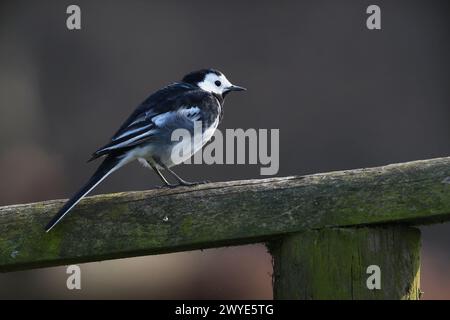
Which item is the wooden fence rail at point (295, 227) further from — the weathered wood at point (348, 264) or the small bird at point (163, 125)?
the small bird at point (163, 125)

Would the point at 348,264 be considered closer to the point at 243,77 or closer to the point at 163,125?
the point at 163,125

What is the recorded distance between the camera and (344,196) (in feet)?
10.1

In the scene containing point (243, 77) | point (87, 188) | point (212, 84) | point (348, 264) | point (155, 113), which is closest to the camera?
point (348, 264)

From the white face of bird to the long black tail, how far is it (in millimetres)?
1544

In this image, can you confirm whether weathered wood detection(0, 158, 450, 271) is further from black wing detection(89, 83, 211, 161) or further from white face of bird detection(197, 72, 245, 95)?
white face of bird detection(197, 72, 245, 95)

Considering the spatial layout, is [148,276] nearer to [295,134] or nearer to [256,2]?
[295,134]

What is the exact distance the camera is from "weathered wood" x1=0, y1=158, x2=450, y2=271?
302 cm

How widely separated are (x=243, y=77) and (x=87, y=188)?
7313 millimetres

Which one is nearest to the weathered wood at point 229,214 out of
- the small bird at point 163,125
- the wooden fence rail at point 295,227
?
the wooden fence rail at point 295,227

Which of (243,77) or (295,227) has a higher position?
(243,77)

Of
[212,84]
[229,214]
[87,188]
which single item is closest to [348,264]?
[229,214]

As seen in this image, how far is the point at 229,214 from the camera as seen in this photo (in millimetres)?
3098

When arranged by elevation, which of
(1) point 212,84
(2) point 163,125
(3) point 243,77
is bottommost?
(2) point 163,125

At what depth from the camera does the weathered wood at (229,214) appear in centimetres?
302
